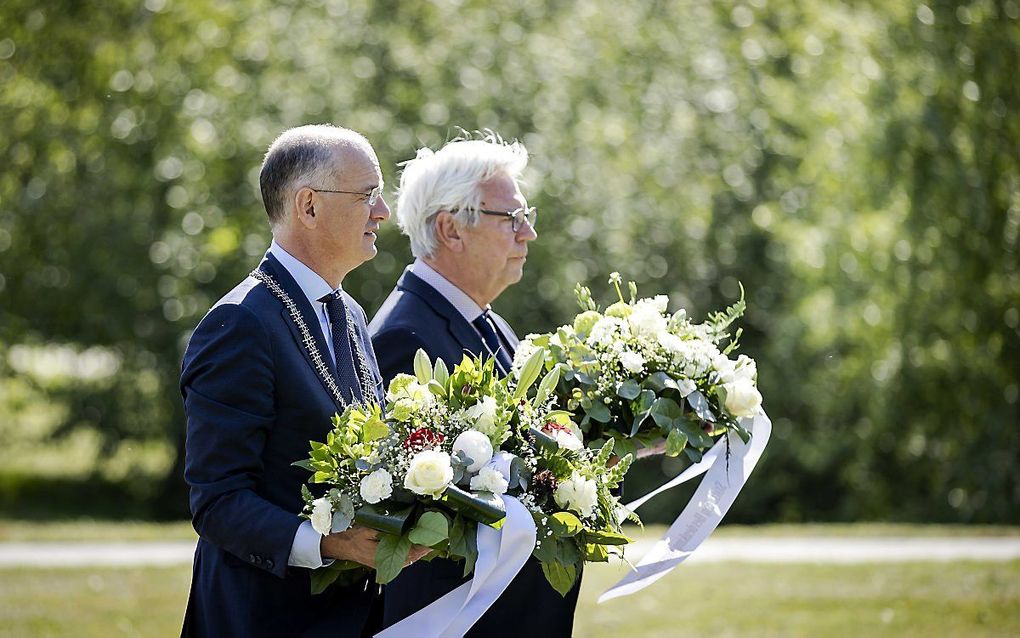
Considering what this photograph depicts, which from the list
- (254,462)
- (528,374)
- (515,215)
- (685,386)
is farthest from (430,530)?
(515,215)

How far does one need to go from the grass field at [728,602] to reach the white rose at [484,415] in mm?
4116

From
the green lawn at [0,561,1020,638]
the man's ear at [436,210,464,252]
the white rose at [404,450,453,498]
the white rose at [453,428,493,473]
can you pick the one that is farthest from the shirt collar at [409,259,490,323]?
the green lawn at [0,561,1020,638]

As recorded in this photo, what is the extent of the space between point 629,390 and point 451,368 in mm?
583

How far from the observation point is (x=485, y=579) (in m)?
3.08

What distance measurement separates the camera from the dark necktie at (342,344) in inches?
130

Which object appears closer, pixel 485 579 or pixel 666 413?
pixel 485 579

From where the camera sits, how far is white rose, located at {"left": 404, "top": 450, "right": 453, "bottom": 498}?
2865 mm

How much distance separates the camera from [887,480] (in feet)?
42.2

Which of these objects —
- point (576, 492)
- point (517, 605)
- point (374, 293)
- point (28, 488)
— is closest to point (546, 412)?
point (576, 492)

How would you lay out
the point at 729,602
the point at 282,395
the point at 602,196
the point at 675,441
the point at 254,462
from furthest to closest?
the point at 602,196, the point at 729,602, the point at 675,441, the point at 282,395, the point at 254,462

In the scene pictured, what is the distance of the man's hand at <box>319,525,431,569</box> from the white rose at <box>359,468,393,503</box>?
0.11 m

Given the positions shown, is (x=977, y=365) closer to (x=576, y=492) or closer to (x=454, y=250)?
(x=454, y=250)

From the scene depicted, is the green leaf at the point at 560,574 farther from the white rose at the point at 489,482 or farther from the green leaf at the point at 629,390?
the green leaf at the point at 629,390

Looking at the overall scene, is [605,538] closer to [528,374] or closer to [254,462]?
[528,374]
